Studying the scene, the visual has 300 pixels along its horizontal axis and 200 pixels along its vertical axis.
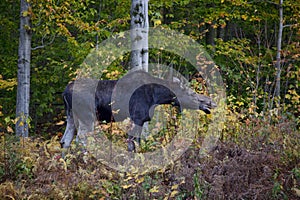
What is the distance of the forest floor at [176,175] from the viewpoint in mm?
6762

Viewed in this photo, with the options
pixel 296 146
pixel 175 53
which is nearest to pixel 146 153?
pixel 296 146

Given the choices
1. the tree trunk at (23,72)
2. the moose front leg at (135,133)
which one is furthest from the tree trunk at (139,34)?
the tree trunk at (23,72)

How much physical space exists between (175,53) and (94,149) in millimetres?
7517

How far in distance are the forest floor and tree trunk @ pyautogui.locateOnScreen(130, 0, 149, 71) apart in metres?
2.85

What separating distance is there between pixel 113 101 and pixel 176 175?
2.60 metres

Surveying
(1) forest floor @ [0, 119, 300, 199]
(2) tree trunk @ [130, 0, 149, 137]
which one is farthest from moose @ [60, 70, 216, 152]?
(2) tree trunk @ [130, 0, 149, 137]

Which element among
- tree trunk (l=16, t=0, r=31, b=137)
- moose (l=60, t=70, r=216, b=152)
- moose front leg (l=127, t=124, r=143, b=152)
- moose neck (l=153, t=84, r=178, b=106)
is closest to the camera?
moose front leg (l=127, t=124, r=143, b=152)

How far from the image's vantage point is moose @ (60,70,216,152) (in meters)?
9.41

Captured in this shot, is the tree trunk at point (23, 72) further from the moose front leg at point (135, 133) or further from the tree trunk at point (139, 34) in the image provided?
the moose front leg at point (135, 133)

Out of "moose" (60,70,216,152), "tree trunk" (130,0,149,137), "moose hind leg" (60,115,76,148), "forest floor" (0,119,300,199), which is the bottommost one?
"forest floor" (0,119,300,199)

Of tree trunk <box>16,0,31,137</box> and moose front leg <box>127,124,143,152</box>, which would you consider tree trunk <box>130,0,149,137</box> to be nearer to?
moose front leg <box>127,124,143,152</box>

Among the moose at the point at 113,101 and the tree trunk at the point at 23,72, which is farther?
the tree trunk at the point at 23,72

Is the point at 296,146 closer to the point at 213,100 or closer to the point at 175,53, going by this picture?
the point at 213,100

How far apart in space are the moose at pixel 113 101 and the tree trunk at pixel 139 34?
106 cm
